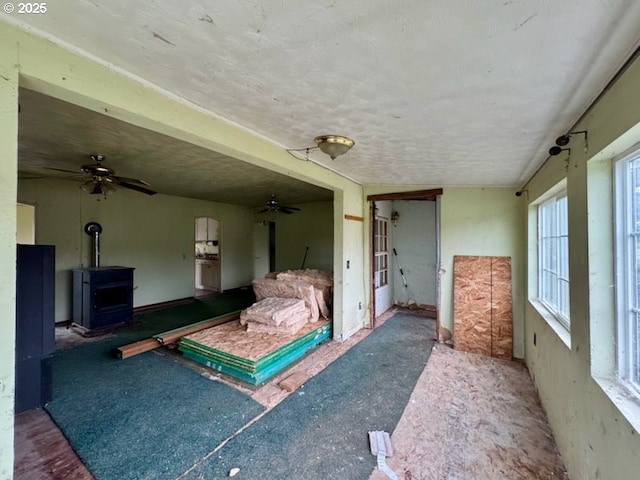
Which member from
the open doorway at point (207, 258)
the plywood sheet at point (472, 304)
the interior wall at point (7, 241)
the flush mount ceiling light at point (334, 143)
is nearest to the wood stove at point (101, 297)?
the open doorway at point (207, 258)

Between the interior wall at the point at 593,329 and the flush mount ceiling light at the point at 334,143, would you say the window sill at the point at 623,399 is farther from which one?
the flush mount ceiling light at the point at 334,143

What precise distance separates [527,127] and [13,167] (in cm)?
280

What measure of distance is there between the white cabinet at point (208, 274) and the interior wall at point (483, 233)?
19.7 ft

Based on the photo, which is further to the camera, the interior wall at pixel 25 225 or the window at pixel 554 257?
the interior wall at pixel 25 225

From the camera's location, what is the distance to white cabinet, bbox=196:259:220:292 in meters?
7.92

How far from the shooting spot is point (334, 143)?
2311 mm

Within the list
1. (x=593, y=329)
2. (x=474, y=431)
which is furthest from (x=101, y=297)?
(x=593, y=329)

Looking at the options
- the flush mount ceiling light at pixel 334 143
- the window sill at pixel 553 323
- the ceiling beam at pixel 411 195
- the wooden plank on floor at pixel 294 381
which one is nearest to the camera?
the window sill at pixel 553 323

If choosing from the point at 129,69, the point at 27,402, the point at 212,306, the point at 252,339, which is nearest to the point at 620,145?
the point at 129,69

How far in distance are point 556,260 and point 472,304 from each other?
55.3 inches

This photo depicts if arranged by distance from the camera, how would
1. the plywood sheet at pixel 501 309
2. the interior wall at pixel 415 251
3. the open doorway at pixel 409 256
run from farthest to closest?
the interior wall at pixel 415 251
the open doorway at pixel 409 256
the plywood sheet at pixel 501 309

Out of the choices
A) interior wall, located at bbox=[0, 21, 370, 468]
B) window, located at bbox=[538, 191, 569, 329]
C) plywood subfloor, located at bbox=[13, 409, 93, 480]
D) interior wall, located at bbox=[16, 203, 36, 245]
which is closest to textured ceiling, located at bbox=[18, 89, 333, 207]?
interior wall, located at bbox=[16, 203, 36, 245]

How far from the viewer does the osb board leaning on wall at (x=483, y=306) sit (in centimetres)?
373

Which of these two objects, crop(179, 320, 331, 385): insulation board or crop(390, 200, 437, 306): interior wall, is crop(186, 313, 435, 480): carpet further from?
crop(390, 200, 437, 306): interior wall
